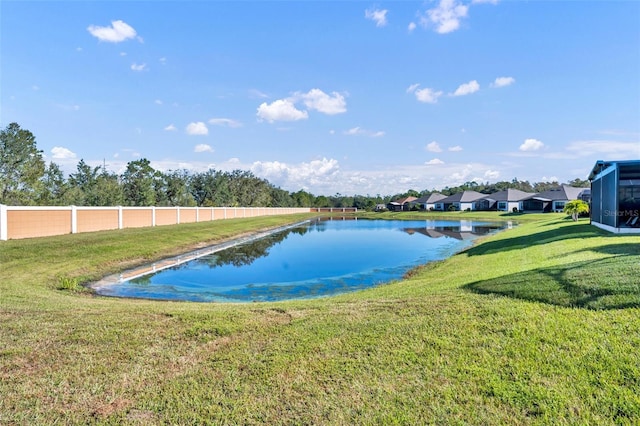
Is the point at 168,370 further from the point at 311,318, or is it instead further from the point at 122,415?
the point at 311,318

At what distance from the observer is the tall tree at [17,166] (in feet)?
76.2

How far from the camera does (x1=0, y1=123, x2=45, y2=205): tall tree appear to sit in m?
23.2

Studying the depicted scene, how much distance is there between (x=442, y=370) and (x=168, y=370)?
261 centimetres

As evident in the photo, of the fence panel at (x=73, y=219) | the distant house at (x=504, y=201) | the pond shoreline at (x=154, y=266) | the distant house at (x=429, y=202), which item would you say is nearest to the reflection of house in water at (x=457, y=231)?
the pond shoreline at (x=154, y=266)

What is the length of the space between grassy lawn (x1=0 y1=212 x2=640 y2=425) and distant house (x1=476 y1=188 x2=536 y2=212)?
59.5 m

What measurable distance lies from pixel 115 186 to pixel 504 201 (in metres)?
54.0

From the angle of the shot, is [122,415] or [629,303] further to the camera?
[629,303]

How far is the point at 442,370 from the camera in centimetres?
357

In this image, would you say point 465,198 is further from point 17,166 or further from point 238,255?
point 17,166

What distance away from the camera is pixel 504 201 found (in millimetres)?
61281

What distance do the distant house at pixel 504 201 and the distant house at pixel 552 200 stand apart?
153cm

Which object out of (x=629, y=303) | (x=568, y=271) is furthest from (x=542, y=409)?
(x=568, y=271)

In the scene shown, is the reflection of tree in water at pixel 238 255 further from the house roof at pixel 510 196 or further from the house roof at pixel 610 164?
the house roof at pixel 510 196

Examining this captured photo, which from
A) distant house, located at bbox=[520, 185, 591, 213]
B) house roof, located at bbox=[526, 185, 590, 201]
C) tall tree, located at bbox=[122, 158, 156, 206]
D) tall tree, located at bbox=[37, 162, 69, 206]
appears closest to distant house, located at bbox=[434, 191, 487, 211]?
distant house, located at bbox=[520, 185, 591, 213]
